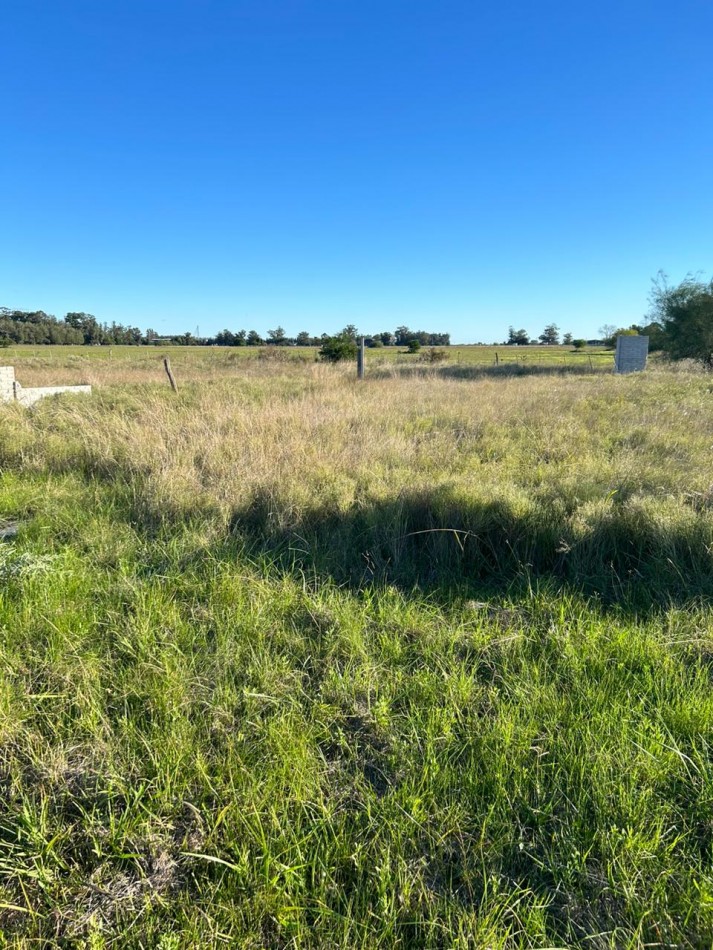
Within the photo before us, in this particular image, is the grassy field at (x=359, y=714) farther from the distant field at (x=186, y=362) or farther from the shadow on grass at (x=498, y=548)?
the distant field at (x=186, y=362)

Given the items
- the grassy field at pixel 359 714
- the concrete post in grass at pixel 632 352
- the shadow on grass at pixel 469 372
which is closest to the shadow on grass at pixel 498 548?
the grassy field at pixel 359 714

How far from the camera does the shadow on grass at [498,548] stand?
328 cm

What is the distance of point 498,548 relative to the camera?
3.80 m

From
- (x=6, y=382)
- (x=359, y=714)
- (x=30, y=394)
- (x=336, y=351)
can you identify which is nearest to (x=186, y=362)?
(x=336, y=351)

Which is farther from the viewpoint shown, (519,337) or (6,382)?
(519,337)

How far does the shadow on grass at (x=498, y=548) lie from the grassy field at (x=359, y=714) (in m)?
0.03

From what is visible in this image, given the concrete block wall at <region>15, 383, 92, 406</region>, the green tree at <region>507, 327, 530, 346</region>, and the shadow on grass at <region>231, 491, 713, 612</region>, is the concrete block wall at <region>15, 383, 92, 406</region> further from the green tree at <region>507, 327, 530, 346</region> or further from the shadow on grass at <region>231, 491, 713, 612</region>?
the green tree at <region>507, 327, 530, 346</region>

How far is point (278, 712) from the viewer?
2.13m

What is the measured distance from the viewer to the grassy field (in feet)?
4.73

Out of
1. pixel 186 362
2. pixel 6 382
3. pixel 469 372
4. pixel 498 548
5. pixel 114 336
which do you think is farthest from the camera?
pixel 114 336

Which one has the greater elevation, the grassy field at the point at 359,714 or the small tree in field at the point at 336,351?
the small tree in field at the point at 336,351

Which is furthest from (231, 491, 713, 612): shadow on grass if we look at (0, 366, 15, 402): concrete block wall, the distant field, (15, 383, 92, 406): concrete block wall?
the distant field

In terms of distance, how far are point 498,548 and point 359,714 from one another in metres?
2.05

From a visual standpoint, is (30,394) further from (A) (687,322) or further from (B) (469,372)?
(A) (687,322)
